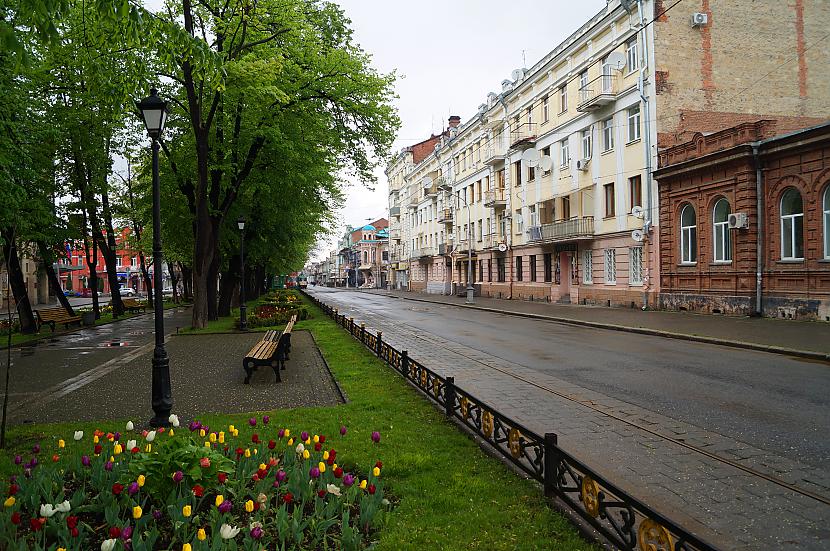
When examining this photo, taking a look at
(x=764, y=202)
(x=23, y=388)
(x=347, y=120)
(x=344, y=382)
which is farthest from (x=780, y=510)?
(x=347, y=120)

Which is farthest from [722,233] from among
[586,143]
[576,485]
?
[576,485]

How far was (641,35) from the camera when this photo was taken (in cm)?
2559

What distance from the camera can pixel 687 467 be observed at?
17.5 ft

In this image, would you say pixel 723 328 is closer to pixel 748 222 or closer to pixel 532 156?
pixel 748 222

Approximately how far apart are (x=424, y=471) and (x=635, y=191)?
25.0 meters

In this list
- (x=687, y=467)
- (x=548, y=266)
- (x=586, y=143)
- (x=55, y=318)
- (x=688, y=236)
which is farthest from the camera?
(x=548, y=266)

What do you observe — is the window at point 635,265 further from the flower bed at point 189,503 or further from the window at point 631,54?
the flower bed at point 189,503

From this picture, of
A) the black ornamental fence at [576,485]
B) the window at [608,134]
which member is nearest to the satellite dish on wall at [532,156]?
the window at [608,134]

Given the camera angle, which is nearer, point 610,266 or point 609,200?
point 610,266

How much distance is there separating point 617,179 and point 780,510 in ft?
84.3

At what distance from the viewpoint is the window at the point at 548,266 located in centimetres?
3544

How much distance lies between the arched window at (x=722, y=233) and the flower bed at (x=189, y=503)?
20778 mm

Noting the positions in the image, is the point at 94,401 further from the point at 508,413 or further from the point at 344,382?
the point at 508,413

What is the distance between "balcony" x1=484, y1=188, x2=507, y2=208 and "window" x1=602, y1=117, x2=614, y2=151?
13198mm
